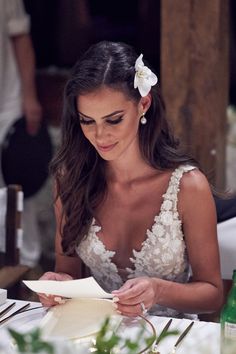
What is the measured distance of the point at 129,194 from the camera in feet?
9.23

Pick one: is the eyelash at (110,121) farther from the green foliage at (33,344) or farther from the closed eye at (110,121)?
the green foliage at (33,344)

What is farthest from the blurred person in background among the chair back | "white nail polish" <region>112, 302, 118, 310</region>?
"white nail polish" <region>112, 302, 118, 310</region>

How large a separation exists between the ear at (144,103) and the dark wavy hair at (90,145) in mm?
16

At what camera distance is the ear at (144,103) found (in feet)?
8.70

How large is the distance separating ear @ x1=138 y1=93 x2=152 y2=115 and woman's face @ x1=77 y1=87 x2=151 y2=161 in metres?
0.04

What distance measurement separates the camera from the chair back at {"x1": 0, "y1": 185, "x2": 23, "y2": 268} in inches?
120

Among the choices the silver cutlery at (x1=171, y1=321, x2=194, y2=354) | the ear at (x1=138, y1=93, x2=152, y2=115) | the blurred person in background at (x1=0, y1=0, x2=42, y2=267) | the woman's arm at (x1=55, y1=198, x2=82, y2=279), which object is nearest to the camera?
the silver cutlery at (x1=171, y1=321, x2=194, y2=354)

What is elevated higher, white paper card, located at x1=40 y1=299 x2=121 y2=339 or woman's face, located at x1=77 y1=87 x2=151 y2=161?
woman's face, located at x1=77 y1=87 x2=151 y2=161

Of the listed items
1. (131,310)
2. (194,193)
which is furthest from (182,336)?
(194,193)

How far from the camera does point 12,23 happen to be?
182 inches

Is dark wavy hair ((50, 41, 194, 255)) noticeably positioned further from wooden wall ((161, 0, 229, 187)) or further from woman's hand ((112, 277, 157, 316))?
wooden wall ((161, 0, 229, 187))

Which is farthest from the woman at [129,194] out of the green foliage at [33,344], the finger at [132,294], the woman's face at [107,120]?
the green foliage at [33,344]

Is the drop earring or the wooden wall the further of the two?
the wooden wall

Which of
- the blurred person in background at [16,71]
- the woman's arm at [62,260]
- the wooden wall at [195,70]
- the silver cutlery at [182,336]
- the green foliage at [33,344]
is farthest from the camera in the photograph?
the blurred person in background at [16,71]
